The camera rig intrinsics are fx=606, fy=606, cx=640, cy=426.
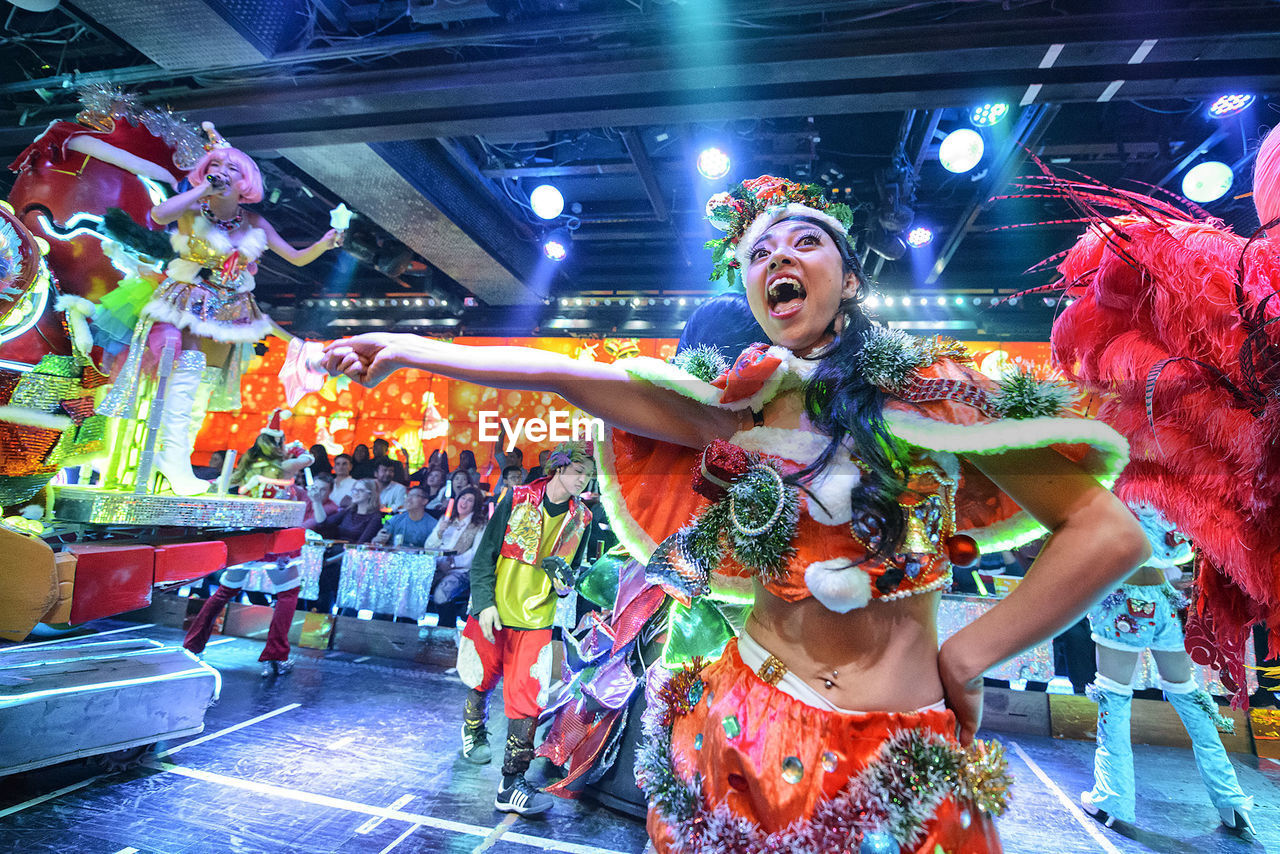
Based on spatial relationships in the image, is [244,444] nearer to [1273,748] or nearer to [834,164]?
[834,164]

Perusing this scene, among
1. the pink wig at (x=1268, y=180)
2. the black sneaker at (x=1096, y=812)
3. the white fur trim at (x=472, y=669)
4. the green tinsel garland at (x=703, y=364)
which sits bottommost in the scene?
the black sneaker at (x=1096, y=812)

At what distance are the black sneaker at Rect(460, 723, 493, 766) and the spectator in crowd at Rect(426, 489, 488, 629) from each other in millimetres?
2027

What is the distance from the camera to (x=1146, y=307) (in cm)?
112

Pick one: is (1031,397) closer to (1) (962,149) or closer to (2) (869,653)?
(2) (869,653)

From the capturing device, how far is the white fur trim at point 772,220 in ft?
3.90

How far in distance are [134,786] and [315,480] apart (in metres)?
4.04

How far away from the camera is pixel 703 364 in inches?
43.3

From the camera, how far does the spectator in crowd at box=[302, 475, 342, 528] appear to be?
640 centimetres

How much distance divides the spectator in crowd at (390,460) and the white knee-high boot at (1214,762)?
654 cm

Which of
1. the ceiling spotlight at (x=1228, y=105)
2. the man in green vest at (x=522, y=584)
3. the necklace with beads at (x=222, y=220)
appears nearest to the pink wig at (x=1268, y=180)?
the man in green vest at (x=522, y=584)

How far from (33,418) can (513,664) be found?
8.28ft

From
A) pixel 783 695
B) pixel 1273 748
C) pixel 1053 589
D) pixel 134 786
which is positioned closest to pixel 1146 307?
pixel 1053 589

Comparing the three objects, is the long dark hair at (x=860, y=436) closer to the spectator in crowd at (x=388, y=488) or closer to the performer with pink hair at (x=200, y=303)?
the performer with pink hair at (x=200, y=303)

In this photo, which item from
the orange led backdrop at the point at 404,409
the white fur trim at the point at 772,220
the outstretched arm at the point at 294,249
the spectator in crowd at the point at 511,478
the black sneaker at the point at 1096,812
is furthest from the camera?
the spectator in crowd at the point at 511,478
